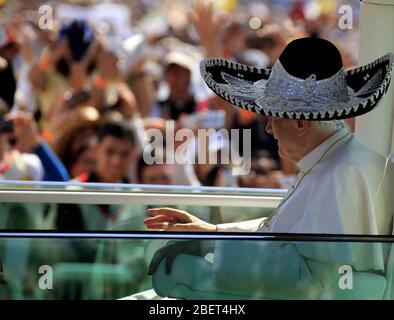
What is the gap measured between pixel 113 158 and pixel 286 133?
164cm

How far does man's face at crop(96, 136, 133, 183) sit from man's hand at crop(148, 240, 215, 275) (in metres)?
1.68

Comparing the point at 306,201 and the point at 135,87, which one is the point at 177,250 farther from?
the point at 135,87

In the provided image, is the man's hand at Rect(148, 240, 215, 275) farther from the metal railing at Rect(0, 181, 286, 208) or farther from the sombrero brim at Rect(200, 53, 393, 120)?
the metal railing at Rect(0, 181, 286, 208)

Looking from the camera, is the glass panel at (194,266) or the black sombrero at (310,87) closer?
the glass panel at (194,266)

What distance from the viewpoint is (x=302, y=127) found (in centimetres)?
219

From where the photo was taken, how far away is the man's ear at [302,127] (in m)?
2.18

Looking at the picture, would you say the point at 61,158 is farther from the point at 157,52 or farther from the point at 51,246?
the point at 51,246

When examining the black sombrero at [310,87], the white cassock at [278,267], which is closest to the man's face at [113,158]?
the black sombrero at [310,87]

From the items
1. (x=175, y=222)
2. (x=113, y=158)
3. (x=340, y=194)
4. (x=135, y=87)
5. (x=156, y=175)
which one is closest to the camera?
(x=340, y=194)

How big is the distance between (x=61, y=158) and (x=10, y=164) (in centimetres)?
42

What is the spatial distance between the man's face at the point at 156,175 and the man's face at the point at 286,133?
132 cm

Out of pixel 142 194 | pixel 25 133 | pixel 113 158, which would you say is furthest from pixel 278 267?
pixel 25 133

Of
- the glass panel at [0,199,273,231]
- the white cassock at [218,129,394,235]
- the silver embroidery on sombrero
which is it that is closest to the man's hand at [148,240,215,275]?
the white cassock at [218,129,394,235]

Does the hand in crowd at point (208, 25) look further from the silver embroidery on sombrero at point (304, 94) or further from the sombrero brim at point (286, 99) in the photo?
the silver embroidery on sombrero at point (304, 94)
